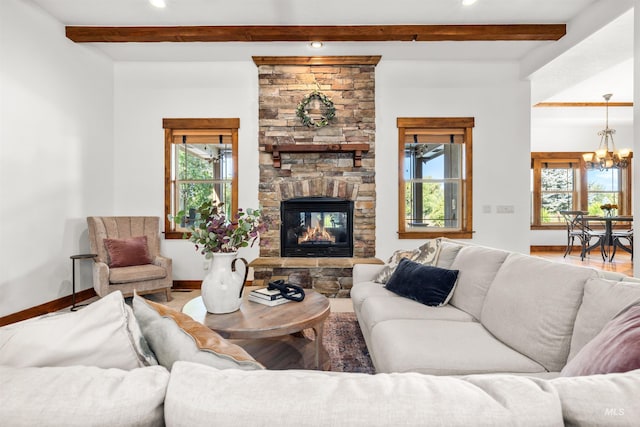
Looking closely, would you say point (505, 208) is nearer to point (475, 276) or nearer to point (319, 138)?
point (319, 138)

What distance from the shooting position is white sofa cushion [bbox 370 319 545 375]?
140 centimetres

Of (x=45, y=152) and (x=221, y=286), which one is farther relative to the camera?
(x=45, y=152)

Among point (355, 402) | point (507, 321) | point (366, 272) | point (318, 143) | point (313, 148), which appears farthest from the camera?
point (318, 143)

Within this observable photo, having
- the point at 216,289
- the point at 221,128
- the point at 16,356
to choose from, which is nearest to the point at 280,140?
the point at 221,128

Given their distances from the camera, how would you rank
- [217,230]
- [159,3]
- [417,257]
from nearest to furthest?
[217,230]
[417,257]
[159,3]

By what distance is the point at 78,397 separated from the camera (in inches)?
21.4

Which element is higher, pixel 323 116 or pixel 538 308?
pixel 323 116

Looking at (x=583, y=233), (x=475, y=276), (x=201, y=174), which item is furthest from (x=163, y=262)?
(x=583, y=233)

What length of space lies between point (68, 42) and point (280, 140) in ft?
8.78

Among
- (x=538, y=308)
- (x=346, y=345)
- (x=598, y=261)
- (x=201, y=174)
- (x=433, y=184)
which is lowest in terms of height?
(x=346, y=345)

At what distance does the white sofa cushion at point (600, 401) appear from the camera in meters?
0.53

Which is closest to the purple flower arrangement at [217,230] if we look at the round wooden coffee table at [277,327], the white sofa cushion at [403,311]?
the round wooden coffee table at [277,327]

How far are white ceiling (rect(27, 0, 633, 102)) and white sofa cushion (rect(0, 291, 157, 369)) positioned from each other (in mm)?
3502

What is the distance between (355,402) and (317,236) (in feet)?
13.8
